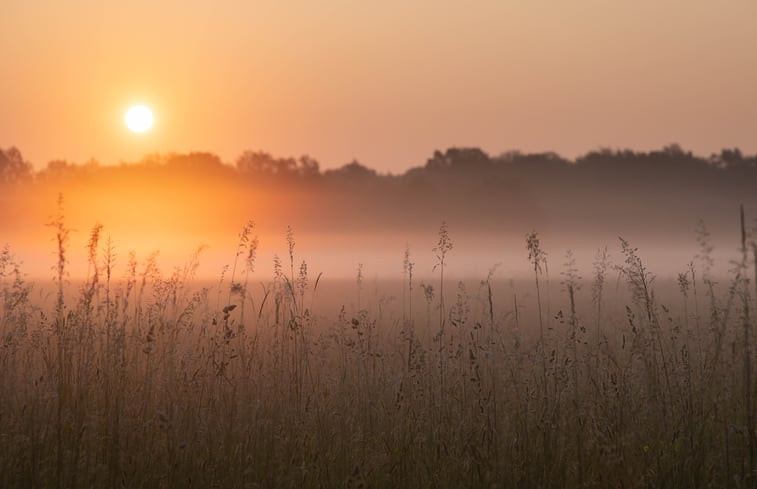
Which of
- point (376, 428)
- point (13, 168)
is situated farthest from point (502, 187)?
point (376, 428)

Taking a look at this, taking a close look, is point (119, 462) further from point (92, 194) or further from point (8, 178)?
point (92, 194)

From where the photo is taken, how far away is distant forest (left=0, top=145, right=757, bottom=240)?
403ft

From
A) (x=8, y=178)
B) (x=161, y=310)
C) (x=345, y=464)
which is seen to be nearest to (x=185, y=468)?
(x=345, y=464)

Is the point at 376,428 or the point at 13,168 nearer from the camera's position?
the point at 376,428

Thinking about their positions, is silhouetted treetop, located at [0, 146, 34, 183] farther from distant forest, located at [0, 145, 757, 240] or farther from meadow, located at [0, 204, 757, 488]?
meadow, located at [0, 204, 757, 488]

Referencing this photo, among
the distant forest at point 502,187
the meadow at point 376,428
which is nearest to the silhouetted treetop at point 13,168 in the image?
the distant forest at point 502,187

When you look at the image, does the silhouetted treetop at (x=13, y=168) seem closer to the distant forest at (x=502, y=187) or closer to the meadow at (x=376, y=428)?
the distant forest at (x=502, y=187)

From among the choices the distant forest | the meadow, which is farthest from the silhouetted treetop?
the meadow

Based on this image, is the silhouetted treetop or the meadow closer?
the meadow

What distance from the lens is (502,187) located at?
121125 millimetres

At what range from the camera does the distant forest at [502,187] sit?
12269 cm

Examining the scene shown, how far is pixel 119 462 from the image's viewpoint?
6.09 metres

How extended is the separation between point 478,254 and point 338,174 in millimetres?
32312

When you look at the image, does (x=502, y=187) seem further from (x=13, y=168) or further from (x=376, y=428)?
(x=376, y=428)
